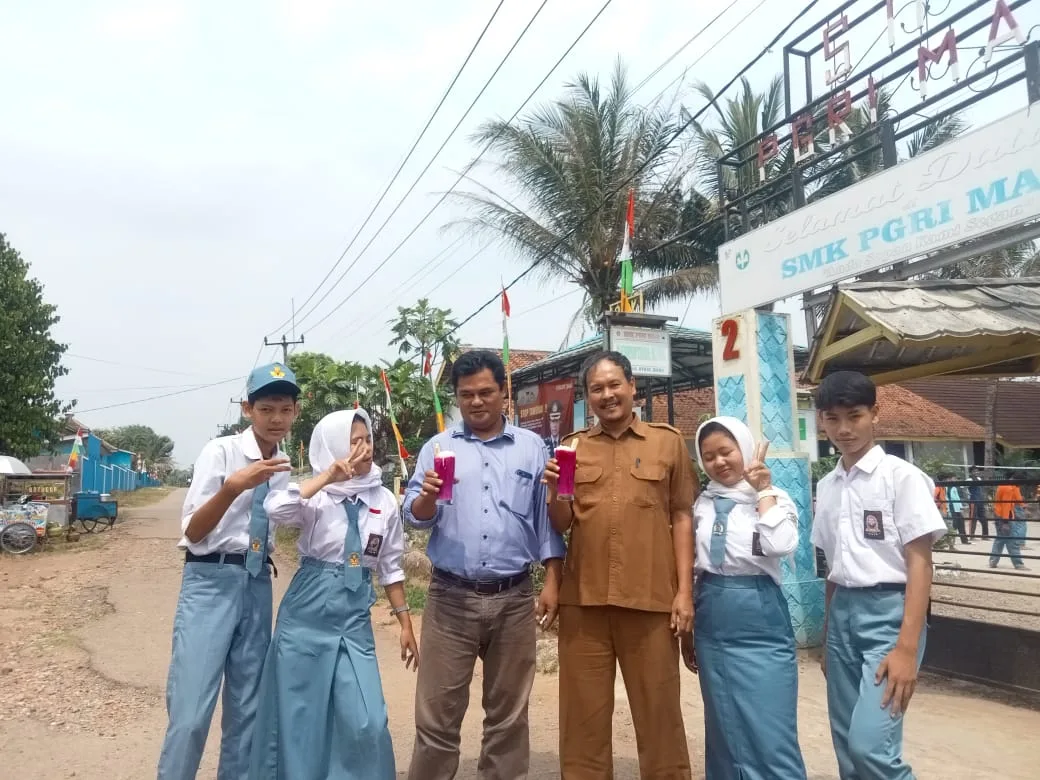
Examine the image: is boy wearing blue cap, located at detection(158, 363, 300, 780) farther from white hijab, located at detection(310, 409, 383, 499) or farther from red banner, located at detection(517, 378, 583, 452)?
red banner, located at detection(517, 378, 583, 452)

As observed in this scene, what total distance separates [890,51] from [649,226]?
8120 mm

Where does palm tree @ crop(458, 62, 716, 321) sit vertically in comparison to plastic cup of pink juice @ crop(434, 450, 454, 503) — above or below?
above

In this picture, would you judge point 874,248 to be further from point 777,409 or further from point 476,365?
point 476,365

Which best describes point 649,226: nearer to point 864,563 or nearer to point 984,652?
point 984,652

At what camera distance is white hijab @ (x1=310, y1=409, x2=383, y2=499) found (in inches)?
108

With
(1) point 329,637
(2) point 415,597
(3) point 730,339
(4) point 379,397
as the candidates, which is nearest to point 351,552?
(1) point 329,637

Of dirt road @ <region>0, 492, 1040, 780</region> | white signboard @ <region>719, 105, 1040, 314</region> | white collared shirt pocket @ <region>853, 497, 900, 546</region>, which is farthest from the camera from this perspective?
white signboard @ <region>719, 105, 1040, 314</region>

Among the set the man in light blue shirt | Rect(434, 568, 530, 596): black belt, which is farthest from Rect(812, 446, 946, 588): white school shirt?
Rect(434, 568, 530, 596): black belt

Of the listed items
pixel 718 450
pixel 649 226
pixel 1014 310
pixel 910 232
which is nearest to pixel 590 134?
pixel 649 226

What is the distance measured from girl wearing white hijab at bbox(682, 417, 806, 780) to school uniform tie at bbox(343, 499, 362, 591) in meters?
1.21

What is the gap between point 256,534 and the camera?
2793 millimetres

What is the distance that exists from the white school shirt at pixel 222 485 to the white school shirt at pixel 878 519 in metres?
1.97

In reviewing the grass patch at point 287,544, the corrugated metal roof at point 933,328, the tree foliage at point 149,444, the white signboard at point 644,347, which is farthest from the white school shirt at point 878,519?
the tree foliage at point 149,444

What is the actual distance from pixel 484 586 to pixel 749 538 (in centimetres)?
98
